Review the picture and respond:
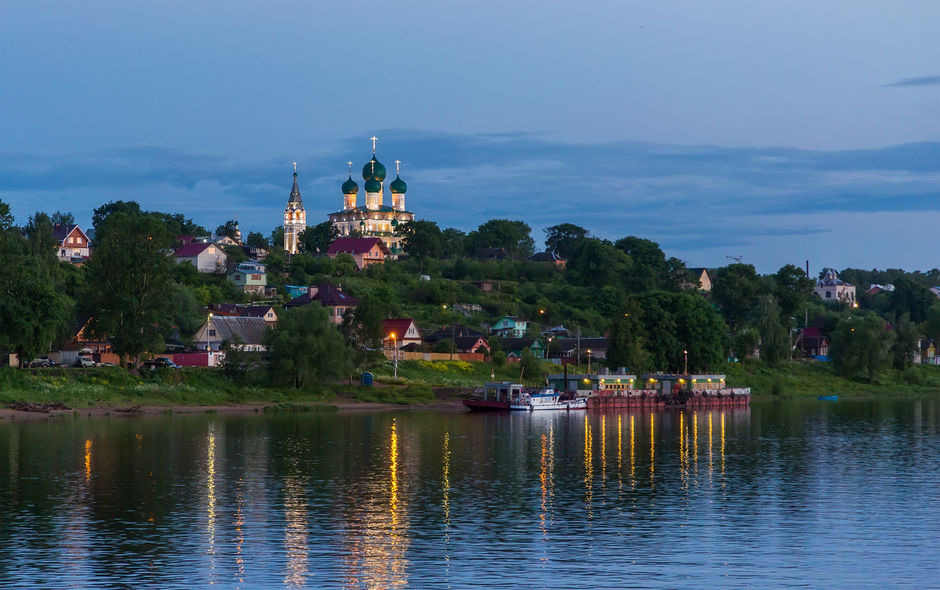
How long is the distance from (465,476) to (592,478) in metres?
6.45

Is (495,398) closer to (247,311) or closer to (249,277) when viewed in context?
(247,311)

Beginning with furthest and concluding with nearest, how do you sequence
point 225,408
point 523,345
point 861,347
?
1. point 861,347
2. point 523,345
3. point 225,408

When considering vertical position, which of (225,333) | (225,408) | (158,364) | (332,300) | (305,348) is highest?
(332,300)

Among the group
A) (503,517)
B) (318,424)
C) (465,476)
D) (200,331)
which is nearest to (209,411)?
(318,424)

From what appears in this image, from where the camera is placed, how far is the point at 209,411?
106 metres

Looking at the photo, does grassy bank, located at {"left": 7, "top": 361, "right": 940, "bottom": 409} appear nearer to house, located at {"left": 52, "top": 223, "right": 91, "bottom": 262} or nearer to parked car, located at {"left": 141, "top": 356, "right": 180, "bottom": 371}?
parked car, located at {"left": 141, "top": 356, "right": 180, "bottom": 371}

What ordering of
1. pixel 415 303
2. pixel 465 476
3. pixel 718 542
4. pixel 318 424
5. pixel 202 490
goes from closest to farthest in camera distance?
pixel 718 542
pixel 202 490
pixel 465 476
pixel 318 424
pixel 415 303

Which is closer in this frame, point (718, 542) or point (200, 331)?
point (718, 542)

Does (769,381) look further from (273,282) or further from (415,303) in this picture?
(273,282)

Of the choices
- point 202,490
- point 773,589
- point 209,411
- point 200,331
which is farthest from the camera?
point 200,331

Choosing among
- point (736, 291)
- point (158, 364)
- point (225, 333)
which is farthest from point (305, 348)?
point (736, 291)

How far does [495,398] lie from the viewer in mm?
123938

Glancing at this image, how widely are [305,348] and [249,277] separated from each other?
245 feet

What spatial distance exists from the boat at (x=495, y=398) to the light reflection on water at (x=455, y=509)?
1255 inches
